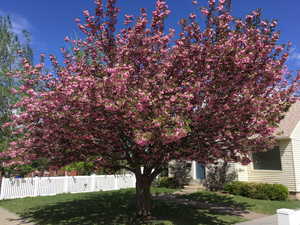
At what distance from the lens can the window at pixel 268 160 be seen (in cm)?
1455

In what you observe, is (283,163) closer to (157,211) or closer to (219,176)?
(219,176)

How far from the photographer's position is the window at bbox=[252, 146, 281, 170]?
14.5 m

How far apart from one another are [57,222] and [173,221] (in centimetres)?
377

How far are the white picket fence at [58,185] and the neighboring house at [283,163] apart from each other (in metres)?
8.17

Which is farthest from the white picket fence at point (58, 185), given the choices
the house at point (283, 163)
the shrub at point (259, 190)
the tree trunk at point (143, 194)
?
the tree trunk at point (143, 194)

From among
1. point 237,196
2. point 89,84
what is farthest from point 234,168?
point 89,84

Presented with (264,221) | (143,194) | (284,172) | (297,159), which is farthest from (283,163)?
(143,194)

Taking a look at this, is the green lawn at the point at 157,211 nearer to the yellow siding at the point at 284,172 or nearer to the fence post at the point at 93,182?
the yellow siding at the point at 284,172

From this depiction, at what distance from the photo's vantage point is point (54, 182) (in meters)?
16.1

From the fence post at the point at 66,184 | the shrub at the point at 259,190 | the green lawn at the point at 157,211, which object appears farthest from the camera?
the fence post at the point at 66,184

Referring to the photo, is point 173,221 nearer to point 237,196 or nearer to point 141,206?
point 141,206

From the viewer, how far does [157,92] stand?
609 cm

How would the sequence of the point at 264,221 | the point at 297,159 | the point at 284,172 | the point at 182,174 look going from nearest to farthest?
the point at 264,221 < the point at 297,159 < the point at 284,172 < the point at 182,174

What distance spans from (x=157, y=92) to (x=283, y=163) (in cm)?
1062
